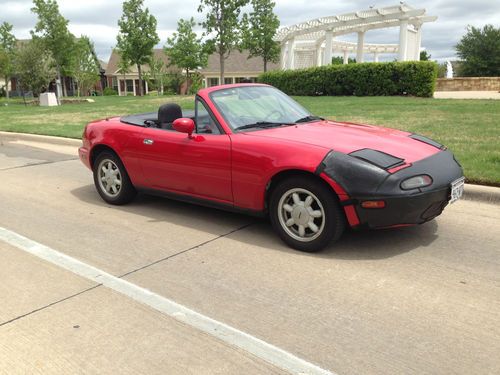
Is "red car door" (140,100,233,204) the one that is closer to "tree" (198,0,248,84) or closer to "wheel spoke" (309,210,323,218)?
"wheel spoke" (309,210,323,218)

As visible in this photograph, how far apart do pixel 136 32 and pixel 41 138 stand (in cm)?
2614

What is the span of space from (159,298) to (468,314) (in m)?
2.06

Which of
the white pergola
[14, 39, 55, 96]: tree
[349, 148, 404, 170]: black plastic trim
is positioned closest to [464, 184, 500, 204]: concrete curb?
[349, 148, 404, 170]: black plastic trim

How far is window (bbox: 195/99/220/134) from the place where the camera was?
4613 mm

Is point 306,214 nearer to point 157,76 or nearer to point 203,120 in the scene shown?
point 203,120

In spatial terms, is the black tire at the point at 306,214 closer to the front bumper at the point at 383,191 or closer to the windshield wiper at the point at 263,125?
the front bumper at the point at 383,191

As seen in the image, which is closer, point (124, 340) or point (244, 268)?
point (124, 340)

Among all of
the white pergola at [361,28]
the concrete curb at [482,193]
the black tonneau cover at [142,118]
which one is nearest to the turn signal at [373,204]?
the concrete curb at [482,193]

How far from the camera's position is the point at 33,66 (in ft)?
101

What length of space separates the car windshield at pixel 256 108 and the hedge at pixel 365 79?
16.4 m

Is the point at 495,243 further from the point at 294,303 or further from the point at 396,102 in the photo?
the point at 396,102

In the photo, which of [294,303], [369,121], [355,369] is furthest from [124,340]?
[369,121]

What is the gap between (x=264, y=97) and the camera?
16.6ft

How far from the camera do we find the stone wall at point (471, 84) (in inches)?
1156
